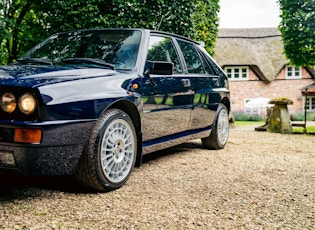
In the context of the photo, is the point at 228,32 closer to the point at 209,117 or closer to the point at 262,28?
the point at 262,28

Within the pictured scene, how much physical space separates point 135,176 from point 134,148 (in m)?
0.51

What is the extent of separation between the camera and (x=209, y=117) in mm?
6004

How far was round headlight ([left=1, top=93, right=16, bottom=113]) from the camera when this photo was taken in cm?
300

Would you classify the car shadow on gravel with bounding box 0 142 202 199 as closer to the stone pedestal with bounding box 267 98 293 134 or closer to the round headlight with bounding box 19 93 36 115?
the round headlight with bounding box 19 93 36 115

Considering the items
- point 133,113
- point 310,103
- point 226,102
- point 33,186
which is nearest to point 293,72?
point 310,103

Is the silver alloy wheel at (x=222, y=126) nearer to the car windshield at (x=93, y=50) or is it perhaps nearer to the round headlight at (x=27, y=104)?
the car windshield at (x=93, y=50)

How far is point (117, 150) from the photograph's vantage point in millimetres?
3764

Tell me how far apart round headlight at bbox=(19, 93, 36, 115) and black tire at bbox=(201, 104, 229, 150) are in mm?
3836

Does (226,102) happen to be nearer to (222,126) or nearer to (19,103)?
(222,126)

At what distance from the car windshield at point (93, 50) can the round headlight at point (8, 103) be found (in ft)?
3.79

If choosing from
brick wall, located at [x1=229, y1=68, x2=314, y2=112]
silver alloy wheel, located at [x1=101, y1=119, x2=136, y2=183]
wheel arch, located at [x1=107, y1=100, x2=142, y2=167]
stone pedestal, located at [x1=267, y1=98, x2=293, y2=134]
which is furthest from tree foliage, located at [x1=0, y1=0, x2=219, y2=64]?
brick wall, located at [x1=229, y1=68, x2=314, y2=112]

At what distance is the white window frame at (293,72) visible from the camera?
38625mm

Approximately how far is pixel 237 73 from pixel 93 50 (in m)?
36.2

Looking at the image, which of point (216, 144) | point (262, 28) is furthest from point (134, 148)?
point (262, 28)
